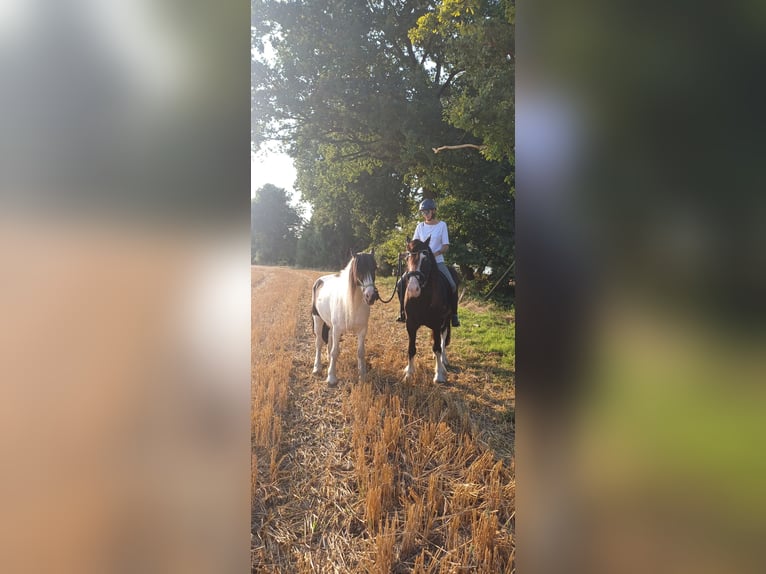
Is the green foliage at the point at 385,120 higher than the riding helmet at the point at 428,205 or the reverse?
higher

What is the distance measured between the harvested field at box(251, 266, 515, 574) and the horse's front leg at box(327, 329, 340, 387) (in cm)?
4

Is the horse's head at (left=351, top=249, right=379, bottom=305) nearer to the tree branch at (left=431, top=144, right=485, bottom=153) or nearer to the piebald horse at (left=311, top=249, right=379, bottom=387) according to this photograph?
the piebald horse at (left=311, top=249, right=379, bottom=387)

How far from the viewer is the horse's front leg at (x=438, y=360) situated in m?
1.80

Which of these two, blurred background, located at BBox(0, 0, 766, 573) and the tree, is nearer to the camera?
blurred background, located at BBox(0, 0, 766, 573)

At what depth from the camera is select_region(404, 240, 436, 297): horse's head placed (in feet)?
5.90

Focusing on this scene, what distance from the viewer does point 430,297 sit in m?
1.80

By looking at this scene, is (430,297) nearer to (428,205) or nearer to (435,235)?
(435,235)

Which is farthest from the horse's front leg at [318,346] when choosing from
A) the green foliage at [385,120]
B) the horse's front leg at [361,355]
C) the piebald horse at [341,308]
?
the green foliage at [385,120]
